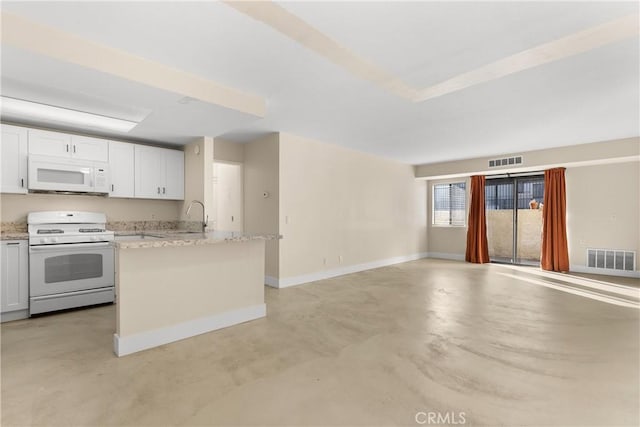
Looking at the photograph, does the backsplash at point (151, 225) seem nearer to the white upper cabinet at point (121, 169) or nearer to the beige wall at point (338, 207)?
the white upper cabinet at point (121, 169)

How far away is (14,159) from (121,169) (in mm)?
1082

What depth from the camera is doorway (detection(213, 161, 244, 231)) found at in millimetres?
5711

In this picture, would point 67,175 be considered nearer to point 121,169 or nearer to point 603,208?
point 121,169

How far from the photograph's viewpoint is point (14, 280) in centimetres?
333

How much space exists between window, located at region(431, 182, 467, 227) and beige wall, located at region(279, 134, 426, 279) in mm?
1109

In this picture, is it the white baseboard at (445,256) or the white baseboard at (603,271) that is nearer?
the white baseboard at (603,271)

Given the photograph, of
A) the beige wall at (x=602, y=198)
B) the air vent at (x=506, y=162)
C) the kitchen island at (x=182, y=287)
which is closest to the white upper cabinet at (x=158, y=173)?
the kitchen island at (x=182, y=287)

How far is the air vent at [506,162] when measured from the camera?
6.38 m

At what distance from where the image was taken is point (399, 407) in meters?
1.85

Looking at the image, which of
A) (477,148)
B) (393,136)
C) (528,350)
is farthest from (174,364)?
(477,148)

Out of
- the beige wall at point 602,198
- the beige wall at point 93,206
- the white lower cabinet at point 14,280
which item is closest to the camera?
the white lower cabinet at point 14,280

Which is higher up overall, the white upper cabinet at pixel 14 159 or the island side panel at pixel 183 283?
the white upper cabinet at pixel 14 159

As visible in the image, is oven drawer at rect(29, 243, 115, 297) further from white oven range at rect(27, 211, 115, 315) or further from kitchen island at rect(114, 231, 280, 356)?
kitchen island at rect(114, 231, 280, 356)

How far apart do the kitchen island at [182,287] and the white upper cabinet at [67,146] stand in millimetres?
2059
